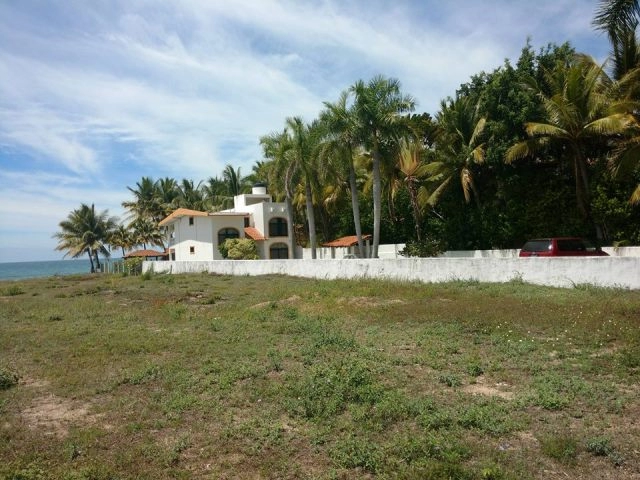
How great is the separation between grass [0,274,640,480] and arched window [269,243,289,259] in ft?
122

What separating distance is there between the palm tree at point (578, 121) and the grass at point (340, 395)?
13.1m

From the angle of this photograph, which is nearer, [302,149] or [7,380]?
[7,380]

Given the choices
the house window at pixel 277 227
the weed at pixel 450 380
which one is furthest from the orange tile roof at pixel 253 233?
the weed at pixel 450 380

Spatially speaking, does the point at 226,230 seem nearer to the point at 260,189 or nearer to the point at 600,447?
the point at 260,189

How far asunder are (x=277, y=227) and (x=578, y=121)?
31907mm

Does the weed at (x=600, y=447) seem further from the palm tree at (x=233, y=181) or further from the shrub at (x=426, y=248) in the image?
the palm tree at (x=233, y=181)

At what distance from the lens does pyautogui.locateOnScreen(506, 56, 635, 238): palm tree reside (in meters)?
24.4

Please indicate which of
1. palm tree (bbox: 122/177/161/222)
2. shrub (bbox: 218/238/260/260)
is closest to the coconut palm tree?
palm tree (bbox: 122/177/161/222)

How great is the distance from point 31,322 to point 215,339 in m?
7.99

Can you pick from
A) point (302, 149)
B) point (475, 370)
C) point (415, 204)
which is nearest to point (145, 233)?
point (302, 149)

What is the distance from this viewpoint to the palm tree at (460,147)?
30.1 m

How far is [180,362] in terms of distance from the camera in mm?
9742

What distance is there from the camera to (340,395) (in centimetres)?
729

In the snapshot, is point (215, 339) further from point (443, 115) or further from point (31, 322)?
point (443, 115)
